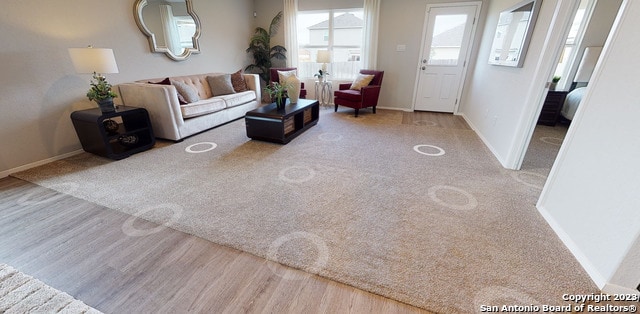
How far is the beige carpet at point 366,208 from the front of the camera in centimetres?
128

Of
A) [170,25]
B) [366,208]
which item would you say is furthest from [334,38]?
[366,208]

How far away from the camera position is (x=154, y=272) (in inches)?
52.1

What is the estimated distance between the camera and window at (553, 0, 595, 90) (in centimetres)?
369

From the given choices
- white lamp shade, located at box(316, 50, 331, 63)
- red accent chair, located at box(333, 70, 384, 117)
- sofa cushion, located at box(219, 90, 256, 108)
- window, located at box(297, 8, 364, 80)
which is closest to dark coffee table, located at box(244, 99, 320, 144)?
sofa cushion, located at box(219, 90, 256, 108)

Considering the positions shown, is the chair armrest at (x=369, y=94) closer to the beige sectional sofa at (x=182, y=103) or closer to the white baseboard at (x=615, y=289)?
the beige sectional sofa at (x=182, y=103)

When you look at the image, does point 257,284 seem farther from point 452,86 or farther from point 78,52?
point 452,86

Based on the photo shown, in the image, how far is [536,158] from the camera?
2785mm

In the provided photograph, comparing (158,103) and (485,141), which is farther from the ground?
(158,103)

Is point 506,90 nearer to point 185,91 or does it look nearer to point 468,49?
point 468,49

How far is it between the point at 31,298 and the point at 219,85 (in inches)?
145

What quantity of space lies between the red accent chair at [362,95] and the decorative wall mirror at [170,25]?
2784 mm

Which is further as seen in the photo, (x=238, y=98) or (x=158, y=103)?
(x=238, y=98)

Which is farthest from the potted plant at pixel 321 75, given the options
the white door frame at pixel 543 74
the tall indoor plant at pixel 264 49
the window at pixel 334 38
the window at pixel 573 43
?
the window at pixel 573 43

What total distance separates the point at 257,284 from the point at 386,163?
1872 mm
